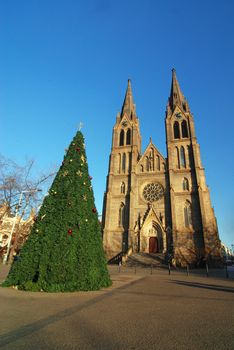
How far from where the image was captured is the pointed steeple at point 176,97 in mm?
41469

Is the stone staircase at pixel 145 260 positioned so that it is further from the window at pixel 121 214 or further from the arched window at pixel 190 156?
the arched window at pixel 190 156

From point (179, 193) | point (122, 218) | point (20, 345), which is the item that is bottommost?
point (20, 345)

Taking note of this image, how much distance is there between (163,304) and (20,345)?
3935 mm

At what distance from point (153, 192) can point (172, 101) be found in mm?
22964

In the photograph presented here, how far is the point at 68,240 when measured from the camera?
702 centimetres

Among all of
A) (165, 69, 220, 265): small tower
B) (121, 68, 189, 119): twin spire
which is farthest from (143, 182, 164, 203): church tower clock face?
(121, 68, 189, 119): twin spire

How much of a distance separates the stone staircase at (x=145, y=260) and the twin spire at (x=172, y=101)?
28774mm

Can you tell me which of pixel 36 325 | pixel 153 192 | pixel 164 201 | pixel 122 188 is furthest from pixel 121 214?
pixel 36 325

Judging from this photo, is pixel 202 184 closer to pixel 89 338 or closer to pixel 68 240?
pixel 68 240

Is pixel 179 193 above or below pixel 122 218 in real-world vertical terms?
above

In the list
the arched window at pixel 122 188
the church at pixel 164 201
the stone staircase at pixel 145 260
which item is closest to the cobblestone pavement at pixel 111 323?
the stone staircase at pixel 145 260

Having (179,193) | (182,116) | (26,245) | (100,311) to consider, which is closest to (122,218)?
(179,193)

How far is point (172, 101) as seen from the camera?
43.9m

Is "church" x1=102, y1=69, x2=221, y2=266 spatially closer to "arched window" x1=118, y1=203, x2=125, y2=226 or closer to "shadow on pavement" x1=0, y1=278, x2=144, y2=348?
"arched window" x1=118, y1=203, x2=125, y2=226
